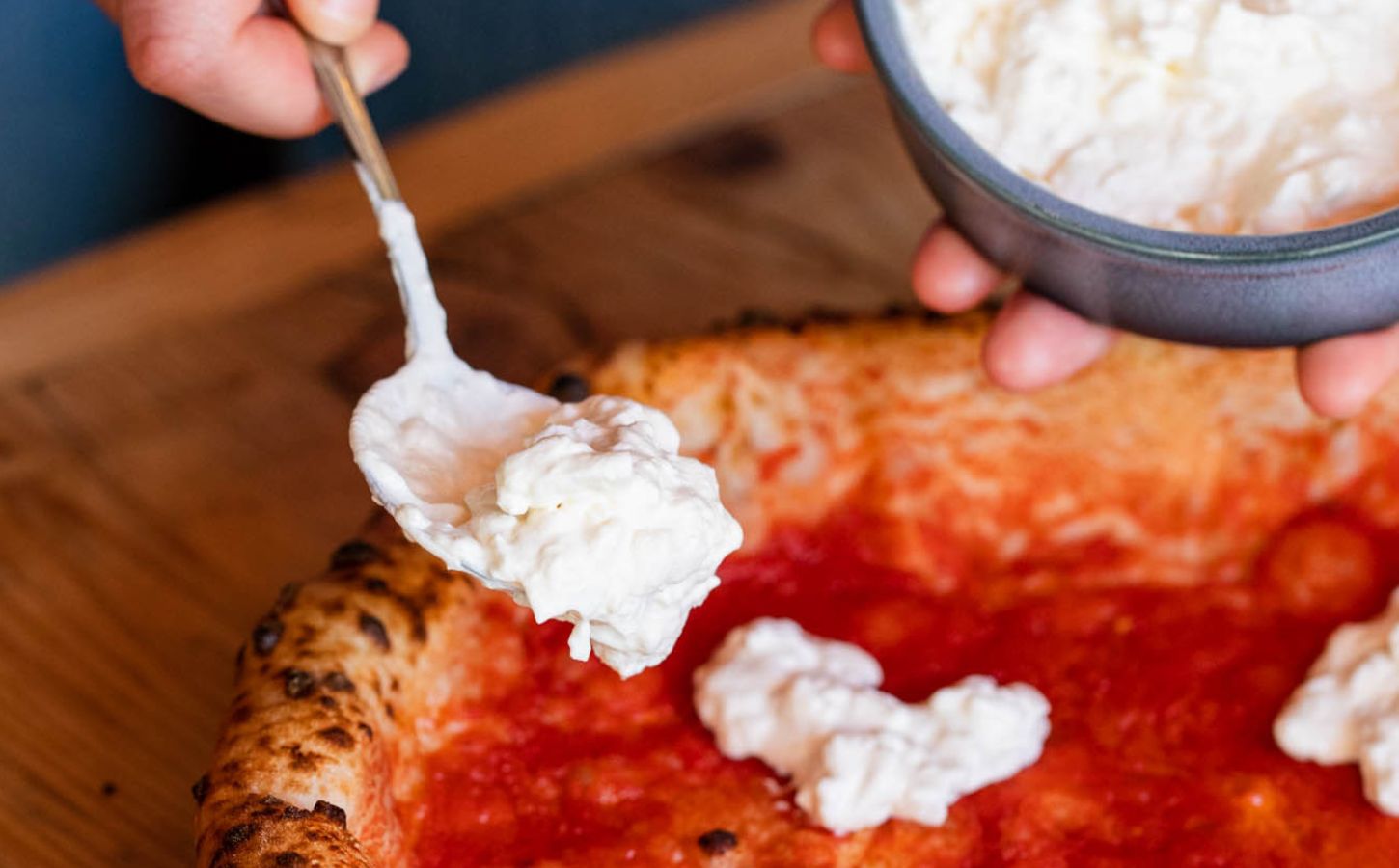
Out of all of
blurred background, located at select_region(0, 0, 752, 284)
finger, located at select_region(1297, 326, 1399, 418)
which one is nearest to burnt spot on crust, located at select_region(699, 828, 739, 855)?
finger, located at select_region(1297, 326, 1399, 418)

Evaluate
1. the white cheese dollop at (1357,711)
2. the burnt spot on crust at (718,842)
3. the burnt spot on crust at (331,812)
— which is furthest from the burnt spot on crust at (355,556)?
the white cheese dollop at (1357,711)

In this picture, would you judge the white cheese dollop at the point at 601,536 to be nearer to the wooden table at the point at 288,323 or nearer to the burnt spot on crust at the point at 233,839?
the burnt spot on crust at the point at 233,839

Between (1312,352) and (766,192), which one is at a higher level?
(1312,352)

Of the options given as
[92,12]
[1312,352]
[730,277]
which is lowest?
[730,277]

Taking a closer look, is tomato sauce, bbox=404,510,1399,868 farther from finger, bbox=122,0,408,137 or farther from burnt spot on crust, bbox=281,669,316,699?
finger, bbox=122,0,408,137

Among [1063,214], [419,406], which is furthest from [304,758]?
[1063,214]

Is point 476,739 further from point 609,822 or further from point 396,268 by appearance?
point 396,268

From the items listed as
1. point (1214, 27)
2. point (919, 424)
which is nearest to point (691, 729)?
point (919, 424)
